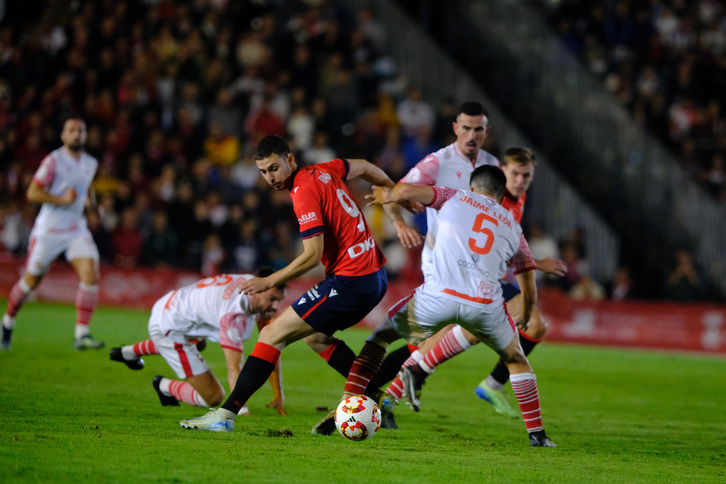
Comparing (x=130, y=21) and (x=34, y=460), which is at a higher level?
(x=130, y=21)

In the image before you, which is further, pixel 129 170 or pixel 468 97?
pixel 468 97

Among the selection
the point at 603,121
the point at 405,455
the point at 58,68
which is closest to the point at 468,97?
the point at 603,121

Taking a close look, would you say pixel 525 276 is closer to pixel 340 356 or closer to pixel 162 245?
pixel 340 356

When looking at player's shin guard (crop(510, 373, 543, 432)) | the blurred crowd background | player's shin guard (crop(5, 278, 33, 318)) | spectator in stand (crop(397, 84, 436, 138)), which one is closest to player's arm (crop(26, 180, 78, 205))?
player's shin guard (crop(5, 278, 33, 318))

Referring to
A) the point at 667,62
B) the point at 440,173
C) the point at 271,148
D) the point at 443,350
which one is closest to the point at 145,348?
the point at 443,350

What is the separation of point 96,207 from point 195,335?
4.17 m

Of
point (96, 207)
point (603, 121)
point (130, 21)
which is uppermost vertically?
point (130, 21)

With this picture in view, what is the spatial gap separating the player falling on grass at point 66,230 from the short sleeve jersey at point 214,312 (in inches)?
137

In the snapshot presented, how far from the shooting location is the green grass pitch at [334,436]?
5547 mm

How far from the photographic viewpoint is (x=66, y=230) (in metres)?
11.8

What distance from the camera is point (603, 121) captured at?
66.6ft

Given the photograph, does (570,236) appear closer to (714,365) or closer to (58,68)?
(714,365)

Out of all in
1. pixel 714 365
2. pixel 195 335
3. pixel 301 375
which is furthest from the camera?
pixel 714 365

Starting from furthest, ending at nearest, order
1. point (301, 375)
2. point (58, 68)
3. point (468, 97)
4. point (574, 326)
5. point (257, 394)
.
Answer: point (468, 97), point (58, 68), point (574, 326), point (301, 375), point (257, 394)
